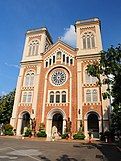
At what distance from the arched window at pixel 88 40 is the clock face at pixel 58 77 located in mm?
7540

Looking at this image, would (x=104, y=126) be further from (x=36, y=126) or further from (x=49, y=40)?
(x=49, y=40)

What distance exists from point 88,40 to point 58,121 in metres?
18.1

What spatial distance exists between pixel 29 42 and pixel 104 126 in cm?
2598

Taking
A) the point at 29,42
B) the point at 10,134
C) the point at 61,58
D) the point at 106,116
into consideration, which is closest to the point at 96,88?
the point at 106,116

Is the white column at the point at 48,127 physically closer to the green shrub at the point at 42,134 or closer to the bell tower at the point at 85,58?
the green shrub at the point at 42,134

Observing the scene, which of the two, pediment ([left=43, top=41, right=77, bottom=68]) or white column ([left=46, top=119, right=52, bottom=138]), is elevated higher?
pediment ([left=43, top=41, right=77, bottom=68])

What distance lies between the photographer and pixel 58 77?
124 ft

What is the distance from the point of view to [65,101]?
115 feet

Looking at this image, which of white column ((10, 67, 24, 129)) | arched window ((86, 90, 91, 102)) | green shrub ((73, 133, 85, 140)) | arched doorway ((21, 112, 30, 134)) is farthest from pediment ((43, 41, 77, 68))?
green shrub ((73, 133, 85, 140))

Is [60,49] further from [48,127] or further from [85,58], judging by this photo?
[48,127]

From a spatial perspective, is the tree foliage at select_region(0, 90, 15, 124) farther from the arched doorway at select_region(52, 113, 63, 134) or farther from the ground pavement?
the ground pavement

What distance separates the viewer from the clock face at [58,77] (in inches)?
1467

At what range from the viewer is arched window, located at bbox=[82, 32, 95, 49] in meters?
39.5

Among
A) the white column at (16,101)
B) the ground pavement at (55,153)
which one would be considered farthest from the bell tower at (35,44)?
the ground pavement at (55,153)
